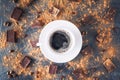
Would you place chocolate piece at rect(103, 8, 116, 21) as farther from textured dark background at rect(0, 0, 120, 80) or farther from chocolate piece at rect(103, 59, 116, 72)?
chocolate piece at rect(103, 59, 116, 72)

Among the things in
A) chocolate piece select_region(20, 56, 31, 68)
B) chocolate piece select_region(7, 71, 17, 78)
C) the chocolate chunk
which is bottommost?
the chocolate chunk

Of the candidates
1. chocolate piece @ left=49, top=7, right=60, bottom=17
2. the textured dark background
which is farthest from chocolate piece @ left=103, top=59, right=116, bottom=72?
chocolate piece @ left=49, top=7, right=60, bottom=17

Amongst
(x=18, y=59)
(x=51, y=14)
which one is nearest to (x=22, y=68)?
(x=18, y=59)

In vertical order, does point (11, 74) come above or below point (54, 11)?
below

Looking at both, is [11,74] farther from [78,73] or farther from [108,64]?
[108,64]

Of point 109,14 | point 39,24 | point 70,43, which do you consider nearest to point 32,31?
point 39,24

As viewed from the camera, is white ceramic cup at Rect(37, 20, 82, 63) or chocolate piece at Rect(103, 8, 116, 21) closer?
white ceramic cup at Rect(37, 20, 82, 63)
